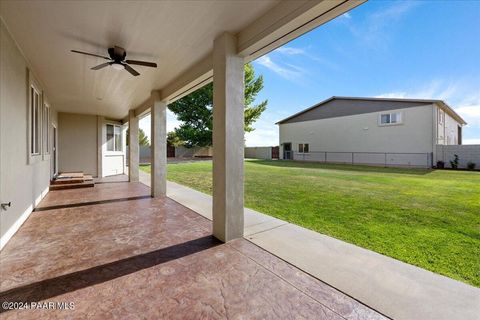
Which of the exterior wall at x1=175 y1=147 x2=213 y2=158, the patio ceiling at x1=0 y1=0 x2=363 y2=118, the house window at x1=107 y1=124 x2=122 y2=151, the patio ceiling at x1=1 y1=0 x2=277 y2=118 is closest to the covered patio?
the patio ceiling at x1=0 y1=0 x2=363 y2=118

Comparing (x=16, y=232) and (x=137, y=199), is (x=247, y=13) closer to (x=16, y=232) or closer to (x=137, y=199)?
(x=16, y=232)

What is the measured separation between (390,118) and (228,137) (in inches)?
659

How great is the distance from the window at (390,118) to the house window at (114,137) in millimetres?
17234

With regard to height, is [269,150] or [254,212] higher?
[269,150]

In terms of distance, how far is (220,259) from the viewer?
2721mm

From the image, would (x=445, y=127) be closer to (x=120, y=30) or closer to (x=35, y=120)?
(x=120, y=30)

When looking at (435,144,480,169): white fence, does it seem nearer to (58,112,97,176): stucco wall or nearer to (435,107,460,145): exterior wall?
(435,107,460,145): exterior wall

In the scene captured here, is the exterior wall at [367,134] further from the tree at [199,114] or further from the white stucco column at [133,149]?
the white stucco column at [133,149]

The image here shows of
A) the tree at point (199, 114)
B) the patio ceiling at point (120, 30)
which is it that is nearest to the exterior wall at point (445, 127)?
the tree at point (199, 114)

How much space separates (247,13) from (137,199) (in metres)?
5.13

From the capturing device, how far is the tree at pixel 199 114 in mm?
21859

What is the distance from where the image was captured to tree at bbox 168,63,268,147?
71.7ft

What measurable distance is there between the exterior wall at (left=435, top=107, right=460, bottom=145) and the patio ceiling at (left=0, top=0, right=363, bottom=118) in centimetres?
1634

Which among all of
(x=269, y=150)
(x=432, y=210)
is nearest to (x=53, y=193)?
(x=432, y=210)
